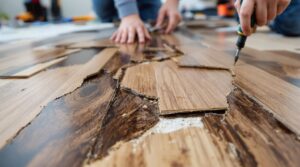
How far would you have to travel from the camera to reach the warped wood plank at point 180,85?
504mm

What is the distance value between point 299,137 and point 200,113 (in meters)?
0.15

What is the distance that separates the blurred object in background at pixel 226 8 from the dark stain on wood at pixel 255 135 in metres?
3.21

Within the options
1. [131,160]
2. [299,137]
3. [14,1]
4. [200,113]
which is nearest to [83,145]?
[131,160]

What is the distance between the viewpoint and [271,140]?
39cm

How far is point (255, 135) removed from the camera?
1.32 ft

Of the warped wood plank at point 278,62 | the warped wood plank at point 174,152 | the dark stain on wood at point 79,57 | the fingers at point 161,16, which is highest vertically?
the fingers at point 161,16

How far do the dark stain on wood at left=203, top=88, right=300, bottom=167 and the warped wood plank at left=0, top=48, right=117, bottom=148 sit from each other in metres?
0.32

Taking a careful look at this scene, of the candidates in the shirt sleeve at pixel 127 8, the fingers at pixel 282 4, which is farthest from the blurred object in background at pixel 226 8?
the fingers at pixel 282 4

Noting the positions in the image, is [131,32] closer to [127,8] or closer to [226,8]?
[127,8]

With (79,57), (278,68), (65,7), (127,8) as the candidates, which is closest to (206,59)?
(278,68)

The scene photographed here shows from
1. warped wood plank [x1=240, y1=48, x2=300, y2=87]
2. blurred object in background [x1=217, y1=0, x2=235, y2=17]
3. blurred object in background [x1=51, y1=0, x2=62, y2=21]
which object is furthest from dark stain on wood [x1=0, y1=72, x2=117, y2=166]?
blurred object in background [x1=51, y1=0, x2=62, y2=21]

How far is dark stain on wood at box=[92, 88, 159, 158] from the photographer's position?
0.40m

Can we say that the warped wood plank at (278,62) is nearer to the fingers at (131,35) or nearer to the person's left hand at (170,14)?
the fingers at (131,35)

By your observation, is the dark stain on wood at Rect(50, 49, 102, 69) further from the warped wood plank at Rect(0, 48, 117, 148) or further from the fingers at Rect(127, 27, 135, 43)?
the fingers at Rect(127, 27, 135, 43)
